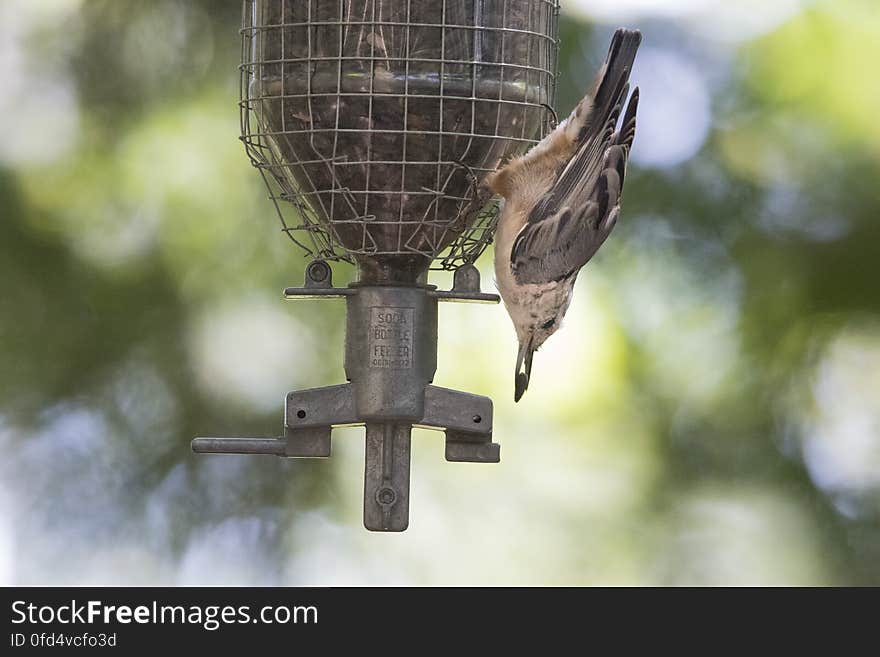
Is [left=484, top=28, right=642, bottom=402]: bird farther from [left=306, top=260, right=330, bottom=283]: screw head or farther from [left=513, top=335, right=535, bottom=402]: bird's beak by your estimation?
[left=306, top=260, right=330, bottom=283]: screw head

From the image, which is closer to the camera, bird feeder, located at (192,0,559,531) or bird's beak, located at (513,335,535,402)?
bird feeder, located at (192,0,559,531)

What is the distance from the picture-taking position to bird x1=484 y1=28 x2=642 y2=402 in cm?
325

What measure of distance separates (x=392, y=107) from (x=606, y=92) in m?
0.51

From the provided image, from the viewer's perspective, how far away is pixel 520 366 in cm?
356

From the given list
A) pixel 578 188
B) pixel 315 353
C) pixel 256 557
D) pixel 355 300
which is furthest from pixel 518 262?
pixel 256 557

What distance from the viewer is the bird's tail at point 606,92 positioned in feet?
10.6

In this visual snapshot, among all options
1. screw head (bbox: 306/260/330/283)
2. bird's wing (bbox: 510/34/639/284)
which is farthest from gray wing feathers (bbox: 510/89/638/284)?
screw head (bbox: 306/260/330/283)

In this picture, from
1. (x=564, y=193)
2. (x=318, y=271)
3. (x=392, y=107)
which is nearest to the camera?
(x=392, y=107)

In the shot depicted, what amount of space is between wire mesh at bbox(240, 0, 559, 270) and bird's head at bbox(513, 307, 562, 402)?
0.32 m

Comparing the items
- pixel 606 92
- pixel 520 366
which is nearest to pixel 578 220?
pixel 606 92

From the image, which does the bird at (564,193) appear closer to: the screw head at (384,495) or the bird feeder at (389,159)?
the bird feeder at (389,159)

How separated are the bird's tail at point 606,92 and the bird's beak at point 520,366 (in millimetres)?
541

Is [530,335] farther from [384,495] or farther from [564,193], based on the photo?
[384,495]

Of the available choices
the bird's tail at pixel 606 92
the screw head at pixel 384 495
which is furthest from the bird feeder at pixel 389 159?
the bird's tail at pixel 606 92
